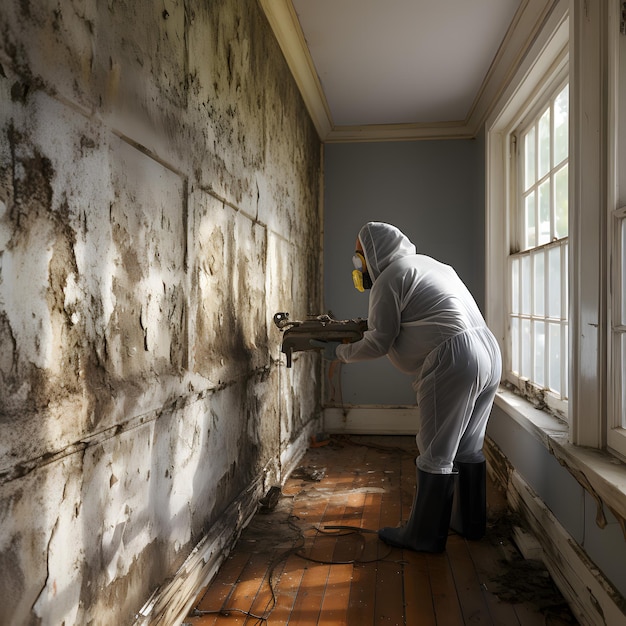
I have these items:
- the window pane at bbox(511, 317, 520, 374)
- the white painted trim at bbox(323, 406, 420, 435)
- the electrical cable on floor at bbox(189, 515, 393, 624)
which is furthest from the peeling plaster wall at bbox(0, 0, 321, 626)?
the white painted trim at bbox(323, 406, 420, 435)

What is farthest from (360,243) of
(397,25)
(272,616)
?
(272,616)

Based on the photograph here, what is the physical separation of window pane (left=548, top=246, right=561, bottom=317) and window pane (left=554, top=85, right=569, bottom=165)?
0.49 m

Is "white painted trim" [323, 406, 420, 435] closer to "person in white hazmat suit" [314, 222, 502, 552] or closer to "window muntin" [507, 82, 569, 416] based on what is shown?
"window muntin" [507, 82, 569, 416]

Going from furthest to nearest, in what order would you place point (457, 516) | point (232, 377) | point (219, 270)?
1. point (457, 516)
2. point (232, 377)
3. point (219, 270)

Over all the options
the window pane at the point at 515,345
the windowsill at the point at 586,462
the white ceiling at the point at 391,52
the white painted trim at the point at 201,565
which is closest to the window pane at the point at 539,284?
the window pane at the point at 515,345

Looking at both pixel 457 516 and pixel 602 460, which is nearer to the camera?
pixel 602 460

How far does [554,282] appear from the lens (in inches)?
117

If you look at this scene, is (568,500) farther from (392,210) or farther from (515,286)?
(392,210)

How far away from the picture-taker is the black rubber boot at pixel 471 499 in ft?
8.86

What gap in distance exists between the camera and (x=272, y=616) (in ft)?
6.56

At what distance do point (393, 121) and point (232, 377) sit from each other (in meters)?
3.44

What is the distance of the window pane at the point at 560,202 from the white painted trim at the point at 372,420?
2.57 m

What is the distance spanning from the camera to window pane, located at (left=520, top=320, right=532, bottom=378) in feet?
11.4

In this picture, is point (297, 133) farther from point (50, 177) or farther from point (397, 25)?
point (50, 177)
